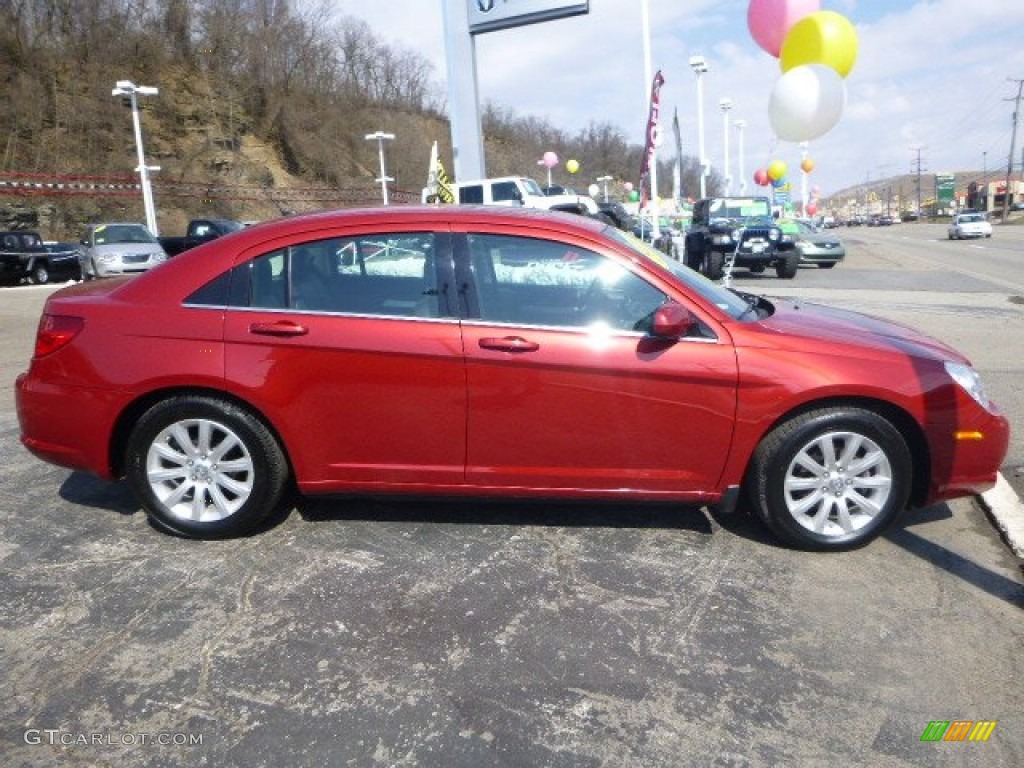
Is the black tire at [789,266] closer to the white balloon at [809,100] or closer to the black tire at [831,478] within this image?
the white balloon at [809,100]

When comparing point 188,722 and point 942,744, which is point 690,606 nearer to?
point 942,744

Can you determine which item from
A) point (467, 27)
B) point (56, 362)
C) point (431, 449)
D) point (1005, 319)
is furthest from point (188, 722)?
point (467, 27)

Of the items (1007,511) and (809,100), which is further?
(809,100)

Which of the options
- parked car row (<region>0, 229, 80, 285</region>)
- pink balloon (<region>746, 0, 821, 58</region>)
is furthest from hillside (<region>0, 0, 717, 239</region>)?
pink balloon (<region>746, 0, 821, 58</region>)

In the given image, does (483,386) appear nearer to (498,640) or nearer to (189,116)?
(498,640)

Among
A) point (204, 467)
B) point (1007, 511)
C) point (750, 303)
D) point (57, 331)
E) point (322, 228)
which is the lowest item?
point (1007, 511)

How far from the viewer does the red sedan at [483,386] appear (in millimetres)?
3455

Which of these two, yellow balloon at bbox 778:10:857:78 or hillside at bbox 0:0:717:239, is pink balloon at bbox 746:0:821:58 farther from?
hillside at bbox 0:0:717:239

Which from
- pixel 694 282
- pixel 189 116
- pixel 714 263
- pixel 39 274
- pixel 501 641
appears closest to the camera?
pixel 501 641

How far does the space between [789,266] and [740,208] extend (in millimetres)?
2451

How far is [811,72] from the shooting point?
9.91 m

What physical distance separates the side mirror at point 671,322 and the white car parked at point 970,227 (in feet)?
138

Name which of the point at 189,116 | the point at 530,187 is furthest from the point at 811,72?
the point at 189,116

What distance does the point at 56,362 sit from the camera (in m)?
3.76
